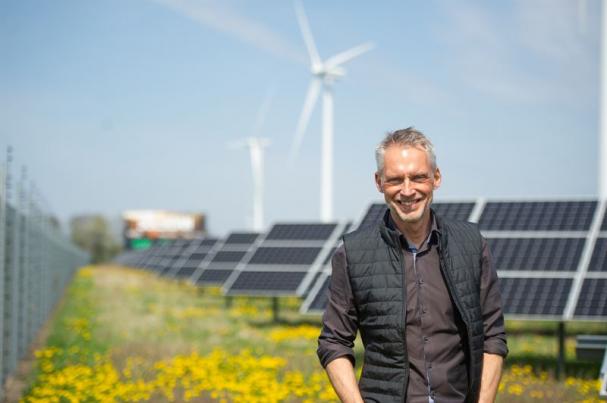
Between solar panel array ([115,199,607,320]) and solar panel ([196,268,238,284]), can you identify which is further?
solar panel ([196,268,238,284])

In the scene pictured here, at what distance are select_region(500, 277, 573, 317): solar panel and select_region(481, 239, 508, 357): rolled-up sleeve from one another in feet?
23.9

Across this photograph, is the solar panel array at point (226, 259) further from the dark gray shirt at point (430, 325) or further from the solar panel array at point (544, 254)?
the dark gray shirt at point (430, 325)

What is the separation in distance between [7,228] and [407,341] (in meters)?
9.16

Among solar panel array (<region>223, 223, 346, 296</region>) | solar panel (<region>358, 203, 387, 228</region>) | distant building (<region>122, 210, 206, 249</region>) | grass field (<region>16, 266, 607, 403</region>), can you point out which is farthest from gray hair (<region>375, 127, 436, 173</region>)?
distant building (<region>122, 210, 206, 249</region>)

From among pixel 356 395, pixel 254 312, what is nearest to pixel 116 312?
pixel 254 312

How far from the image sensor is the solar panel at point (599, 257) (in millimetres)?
11359

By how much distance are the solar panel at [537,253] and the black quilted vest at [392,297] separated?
8473mm

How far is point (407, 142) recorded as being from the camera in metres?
3.43

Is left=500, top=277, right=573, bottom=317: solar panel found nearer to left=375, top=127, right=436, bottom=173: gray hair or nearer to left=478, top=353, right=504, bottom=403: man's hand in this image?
left=478, top=353, right=504, bottom=403: man's hand

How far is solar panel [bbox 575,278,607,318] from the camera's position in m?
10.4

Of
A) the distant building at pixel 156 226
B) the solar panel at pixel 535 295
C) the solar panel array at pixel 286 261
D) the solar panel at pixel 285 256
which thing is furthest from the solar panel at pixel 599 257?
the distant building at pixel 156 226

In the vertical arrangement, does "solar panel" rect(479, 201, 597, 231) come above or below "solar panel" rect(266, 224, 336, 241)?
above

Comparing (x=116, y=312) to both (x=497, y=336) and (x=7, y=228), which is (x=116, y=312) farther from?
(x=497, y=336)

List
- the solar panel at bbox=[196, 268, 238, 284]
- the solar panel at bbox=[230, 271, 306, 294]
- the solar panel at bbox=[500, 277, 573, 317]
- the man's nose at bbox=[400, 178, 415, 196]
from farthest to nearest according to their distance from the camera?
the solar panel at bbox=[196, 268, 238, 284], the solar panel at bbox=[230, 271, 306, 294], the solar panel at bbox=[500, 277, 573, 317], the man's nose at bbox=[400, 178, 415, 196]
